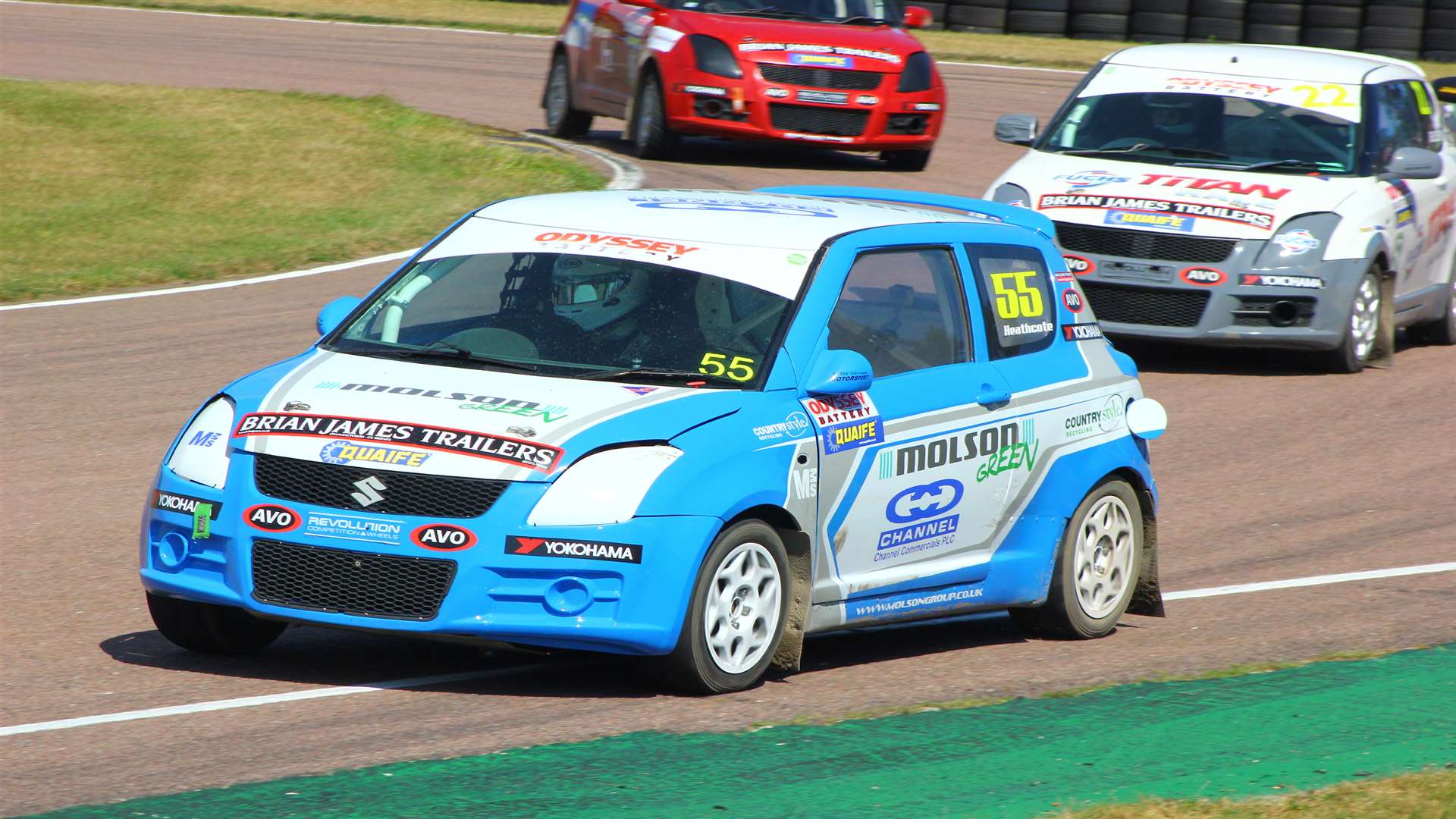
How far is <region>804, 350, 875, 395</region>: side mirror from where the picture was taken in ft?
22.9

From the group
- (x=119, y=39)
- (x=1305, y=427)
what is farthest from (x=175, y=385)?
(x=119, y=39)

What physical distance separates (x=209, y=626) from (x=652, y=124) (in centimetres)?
1305

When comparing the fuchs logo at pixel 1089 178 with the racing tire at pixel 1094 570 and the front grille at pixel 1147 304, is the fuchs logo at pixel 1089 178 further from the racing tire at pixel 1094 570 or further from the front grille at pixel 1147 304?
the racing tire at pixel 1094 570

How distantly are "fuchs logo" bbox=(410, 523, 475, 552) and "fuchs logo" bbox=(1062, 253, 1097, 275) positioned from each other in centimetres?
772

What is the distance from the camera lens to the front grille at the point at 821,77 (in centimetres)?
1903

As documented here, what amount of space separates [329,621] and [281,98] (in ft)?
52.4

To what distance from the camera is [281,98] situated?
21688mm

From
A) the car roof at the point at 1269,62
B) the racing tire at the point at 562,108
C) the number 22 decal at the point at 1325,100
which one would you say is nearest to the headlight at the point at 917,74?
the racing tire at the point at 562,108

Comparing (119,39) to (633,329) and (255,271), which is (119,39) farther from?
(633,329)

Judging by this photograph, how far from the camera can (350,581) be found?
645 cm

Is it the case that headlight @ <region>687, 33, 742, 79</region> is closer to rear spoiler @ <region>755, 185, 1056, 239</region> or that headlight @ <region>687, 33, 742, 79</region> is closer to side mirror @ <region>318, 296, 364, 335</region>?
rear spoiler @ <region>755, 185, 1056, 239</region>

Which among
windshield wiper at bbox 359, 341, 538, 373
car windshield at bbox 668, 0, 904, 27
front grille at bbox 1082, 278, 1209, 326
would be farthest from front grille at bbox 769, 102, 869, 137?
windshield wiper at bbox 359, 341, 538, 373

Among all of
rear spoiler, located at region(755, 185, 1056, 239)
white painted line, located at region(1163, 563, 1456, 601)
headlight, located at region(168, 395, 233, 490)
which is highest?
rear spoiler, located at region(755, 185, 1056, 239)

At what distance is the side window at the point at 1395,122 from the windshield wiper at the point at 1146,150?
3.36 feet
